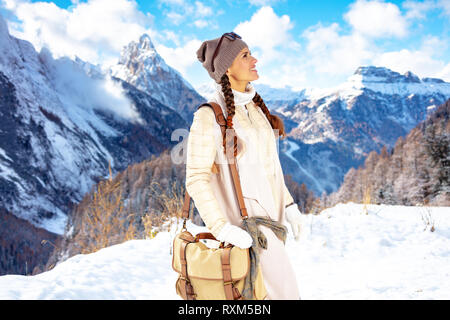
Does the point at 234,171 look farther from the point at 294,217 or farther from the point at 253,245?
the point at 294,217

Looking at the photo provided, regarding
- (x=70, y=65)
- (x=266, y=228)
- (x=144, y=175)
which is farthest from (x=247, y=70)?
(x=70, y=65)

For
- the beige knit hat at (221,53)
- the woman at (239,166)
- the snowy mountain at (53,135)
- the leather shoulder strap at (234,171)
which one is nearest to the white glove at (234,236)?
the woman at (239,166)

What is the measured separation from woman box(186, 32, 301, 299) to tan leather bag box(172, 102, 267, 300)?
6 cm

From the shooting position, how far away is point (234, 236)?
1479mm

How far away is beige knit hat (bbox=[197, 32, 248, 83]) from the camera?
71.8 inches

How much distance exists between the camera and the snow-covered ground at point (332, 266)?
108 inches

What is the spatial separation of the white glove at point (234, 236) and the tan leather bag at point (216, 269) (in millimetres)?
39

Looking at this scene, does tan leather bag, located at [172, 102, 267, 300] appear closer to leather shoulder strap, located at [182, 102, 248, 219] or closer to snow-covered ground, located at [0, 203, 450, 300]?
leather shoulder strap, located at [182, 102, 248, 219]

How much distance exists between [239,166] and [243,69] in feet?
2.02

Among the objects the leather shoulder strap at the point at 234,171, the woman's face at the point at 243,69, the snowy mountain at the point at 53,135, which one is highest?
the snowy mountain at the point at 53,135

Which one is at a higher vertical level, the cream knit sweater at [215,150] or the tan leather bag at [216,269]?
the cream knit sweater at [215,150]

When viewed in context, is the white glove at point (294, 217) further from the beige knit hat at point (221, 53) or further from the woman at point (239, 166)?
the beige knit hat at point (221, 53)

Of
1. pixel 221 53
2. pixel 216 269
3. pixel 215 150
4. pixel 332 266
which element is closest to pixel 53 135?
pixel 332 266

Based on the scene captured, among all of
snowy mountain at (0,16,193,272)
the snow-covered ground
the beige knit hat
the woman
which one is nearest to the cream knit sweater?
the woman
